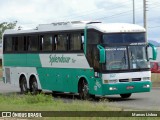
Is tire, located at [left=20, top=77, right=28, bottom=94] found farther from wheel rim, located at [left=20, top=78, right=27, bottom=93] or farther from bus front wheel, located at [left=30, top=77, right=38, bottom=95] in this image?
bus front wheel, located at [left=30, top=77, right=38, bottom=95]

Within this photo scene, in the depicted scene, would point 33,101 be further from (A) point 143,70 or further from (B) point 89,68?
(A) point 143,70

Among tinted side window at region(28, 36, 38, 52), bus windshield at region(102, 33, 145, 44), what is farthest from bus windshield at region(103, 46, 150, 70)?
tinted side window at region(28, 36, 38, 52)

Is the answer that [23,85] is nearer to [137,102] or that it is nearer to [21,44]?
[21,44]

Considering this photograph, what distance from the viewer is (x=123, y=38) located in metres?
21.4

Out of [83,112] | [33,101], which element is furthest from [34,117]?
[33,101]

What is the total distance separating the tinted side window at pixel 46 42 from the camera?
24.5m

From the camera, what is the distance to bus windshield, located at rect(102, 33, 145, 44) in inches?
830

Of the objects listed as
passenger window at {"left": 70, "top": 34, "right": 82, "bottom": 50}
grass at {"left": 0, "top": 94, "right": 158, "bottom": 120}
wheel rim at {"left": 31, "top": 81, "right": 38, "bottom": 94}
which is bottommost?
grass at {"left": 0, "top": 94, "right": 158, "bottom": 120}

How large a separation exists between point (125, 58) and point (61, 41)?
144 inches

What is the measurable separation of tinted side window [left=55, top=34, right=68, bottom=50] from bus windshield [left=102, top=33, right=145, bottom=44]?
2668mm

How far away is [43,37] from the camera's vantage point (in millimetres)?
25000

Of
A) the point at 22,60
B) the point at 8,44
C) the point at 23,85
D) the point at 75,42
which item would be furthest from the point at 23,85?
the point at 75,42

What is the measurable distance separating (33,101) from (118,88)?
411 centimetres

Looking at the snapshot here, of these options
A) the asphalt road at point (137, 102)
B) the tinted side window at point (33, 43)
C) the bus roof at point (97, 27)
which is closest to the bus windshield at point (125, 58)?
the bus roof at point (97, 27)
